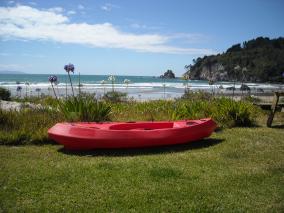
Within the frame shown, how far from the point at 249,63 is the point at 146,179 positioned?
Answer: 71.8 m

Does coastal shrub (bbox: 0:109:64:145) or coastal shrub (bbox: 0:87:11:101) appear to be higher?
coastal shrub (bbox: 0:87:11:101)

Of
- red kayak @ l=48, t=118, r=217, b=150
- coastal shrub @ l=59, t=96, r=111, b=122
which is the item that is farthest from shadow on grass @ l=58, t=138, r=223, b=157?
coastal shrub @ l=59, t=96, r=111, b=122

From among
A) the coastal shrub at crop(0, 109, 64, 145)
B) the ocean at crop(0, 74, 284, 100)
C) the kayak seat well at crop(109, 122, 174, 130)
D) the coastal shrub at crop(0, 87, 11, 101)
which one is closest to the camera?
the coastal shrub at crop(0, 109, 64, 145)

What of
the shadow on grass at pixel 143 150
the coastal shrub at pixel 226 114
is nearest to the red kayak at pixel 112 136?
the shadow on grass at pixel 143 150

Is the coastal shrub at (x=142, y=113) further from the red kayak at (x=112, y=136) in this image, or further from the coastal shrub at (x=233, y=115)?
the red kayak at (x=112, y=136)

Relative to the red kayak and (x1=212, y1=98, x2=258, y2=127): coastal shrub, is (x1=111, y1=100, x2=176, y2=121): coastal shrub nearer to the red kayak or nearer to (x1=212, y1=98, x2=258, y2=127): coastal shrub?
(x1=212, y1=98, x2=258, y2=127): coastal shrub

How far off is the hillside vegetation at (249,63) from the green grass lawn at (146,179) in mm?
45362

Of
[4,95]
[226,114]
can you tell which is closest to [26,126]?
[226,114]

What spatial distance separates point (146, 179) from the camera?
5598mm

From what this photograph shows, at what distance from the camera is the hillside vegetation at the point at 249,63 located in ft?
221

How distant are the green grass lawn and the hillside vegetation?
45.4m

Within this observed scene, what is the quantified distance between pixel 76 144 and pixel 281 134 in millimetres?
5203

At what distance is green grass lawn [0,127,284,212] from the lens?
15.4ft

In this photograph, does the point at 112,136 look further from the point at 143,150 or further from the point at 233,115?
the point at 233,115
